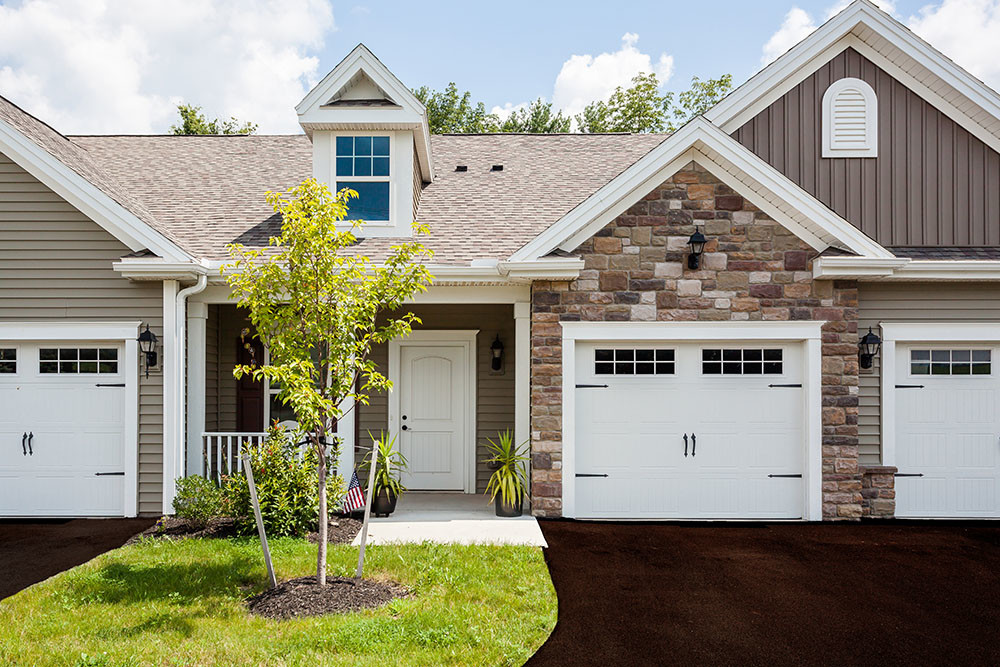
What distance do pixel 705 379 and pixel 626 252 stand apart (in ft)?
5.69

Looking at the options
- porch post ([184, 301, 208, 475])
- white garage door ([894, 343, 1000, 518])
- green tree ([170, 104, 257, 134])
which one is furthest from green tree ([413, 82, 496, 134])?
white garage door ([894, 343, 1000, 518])

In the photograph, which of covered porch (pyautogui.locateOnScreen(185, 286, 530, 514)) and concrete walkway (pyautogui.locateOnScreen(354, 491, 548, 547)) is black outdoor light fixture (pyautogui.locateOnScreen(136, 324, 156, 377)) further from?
concrete walkway (pyautogui.locateOnScreen(354, 491, 548, 547))

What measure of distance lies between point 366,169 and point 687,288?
4.47 m

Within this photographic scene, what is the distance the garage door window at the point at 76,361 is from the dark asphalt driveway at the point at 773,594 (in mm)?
5313

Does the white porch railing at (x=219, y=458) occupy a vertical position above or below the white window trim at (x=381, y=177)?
below

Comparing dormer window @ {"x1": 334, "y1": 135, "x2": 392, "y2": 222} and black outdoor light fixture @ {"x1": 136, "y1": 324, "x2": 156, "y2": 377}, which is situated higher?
dormer window @ {"x1": 334, "y1": 135, "x2": 392, "y2": 222}

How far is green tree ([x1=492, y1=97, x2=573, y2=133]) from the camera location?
91.2ft

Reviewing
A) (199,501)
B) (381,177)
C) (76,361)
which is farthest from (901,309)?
(76,361)

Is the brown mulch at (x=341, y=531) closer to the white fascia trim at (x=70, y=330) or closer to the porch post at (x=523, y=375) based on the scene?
the porch post at (x=523, y=375)

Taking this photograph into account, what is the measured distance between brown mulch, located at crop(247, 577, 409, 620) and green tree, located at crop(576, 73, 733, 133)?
20.8 meters

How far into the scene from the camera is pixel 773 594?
556 cm

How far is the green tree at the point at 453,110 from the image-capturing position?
90.7 feet

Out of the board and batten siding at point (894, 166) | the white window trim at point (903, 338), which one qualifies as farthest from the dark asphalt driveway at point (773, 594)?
the board and batten siding at point (894, 166)

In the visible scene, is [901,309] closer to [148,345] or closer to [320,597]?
[320,597]
